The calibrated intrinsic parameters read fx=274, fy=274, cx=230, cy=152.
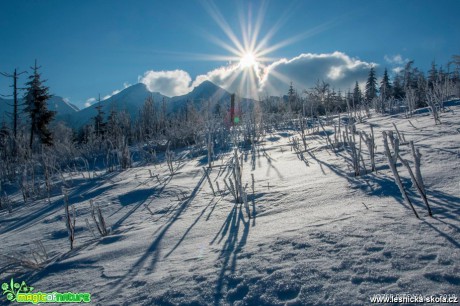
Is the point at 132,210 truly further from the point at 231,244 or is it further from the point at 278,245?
the point at 278,245

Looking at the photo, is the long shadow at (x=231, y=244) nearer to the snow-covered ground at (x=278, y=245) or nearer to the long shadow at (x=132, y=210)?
the snow-covered ground at (x=278, y=245)

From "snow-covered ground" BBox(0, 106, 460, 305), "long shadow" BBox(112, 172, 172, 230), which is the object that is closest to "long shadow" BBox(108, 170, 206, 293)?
"snow-covered ground" BBox(0, 106, 460, 305)

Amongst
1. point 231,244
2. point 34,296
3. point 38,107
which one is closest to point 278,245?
point 231,244

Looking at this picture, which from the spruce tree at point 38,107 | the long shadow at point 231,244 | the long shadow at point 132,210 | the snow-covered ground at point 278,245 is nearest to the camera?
the snow-covered ground at point 278,245

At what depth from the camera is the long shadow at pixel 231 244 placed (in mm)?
1119

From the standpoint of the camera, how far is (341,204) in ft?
5.72

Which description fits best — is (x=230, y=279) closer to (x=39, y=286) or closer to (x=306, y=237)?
(x=306, y=237)

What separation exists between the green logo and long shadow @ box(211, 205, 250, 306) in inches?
23.6

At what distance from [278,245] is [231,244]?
0.27m

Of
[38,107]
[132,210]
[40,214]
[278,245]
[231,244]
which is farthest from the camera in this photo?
[38,107]

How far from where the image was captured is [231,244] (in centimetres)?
148

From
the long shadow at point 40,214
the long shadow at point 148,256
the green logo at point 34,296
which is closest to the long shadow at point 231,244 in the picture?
the long shadow at point 148,256

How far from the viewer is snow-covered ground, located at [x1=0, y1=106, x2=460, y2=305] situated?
0.99m

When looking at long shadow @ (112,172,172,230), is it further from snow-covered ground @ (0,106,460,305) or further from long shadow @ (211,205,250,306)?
long shadow @ (211,205,250,306)
